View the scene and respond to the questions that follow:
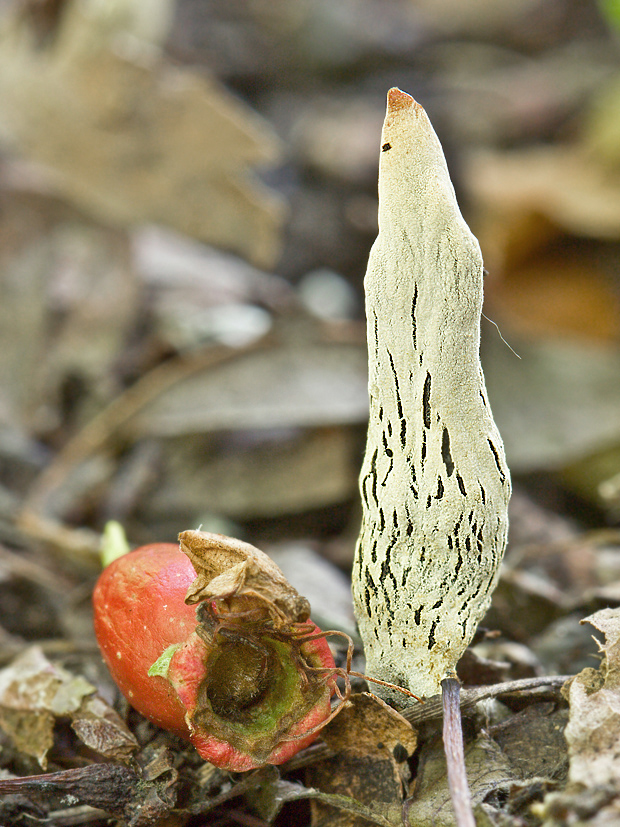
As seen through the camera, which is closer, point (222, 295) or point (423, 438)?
point (423, 438)

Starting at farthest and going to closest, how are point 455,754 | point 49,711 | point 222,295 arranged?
point 222,295
point 49,711
point 455,754

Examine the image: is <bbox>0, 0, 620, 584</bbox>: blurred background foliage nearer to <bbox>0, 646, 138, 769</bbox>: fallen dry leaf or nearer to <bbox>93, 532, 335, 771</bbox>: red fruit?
<bbox>0, 646, 138, 769</bbox>: fallen dry leaf

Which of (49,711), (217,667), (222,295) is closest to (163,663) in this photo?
(217,667)

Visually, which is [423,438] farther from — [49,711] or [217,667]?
[49,711]

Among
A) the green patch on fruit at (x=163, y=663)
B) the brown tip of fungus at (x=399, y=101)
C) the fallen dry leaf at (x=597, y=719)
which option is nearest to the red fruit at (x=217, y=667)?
the green patch on fruit at (x=163, y=663)

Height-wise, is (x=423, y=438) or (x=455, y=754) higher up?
(x=423, y=438)

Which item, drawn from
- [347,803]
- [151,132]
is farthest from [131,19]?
[347,803]

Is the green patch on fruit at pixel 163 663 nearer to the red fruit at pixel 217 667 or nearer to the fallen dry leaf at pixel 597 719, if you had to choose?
the red fruit at pixel 217 667

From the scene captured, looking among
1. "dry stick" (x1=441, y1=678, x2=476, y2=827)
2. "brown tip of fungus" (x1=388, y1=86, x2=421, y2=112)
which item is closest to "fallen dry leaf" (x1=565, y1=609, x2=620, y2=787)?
"dry stick" (x1=441, y1=678, x2=476, y2=827)
